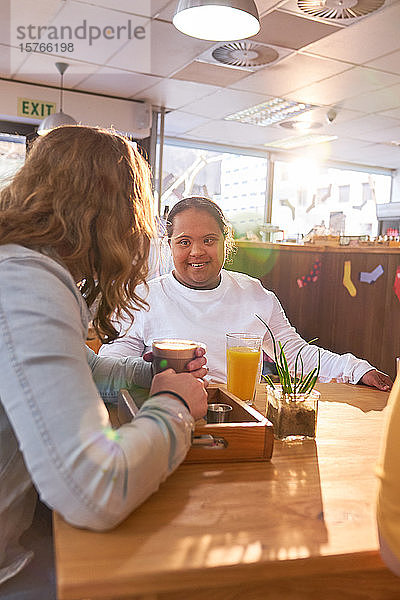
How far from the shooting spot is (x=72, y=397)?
791mm

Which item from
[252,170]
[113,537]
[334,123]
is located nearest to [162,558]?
[113,537]

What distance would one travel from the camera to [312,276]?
3574 mm

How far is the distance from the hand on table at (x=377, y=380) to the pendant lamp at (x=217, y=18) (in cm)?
178

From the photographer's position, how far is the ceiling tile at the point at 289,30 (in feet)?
12.8

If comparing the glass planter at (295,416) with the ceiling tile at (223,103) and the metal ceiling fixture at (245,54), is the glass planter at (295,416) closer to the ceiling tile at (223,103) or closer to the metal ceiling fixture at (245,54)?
the metal ceiling fixture at (245,54)

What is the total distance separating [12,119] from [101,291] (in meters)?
5.43

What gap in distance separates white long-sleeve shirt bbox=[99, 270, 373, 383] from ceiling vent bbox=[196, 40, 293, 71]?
2621mm

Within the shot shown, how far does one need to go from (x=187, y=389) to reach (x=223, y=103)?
5.54 metres

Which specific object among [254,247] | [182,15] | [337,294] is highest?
[182,15]

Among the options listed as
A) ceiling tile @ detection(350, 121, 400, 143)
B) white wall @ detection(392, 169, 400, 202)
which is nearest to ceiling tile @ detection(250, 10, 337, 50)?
ceiling tile @ detection(350, 121, 400, 143)

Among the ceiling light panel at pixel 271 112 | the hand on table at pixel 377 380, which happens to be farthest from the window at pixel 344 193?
the hand on table at pixel 377 380

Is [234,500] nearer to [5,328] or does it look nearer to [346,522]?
[346,522]

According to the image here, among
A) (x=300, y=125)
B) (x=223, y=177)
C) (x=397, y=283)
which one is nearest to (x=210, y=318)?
(x=397, y=283)

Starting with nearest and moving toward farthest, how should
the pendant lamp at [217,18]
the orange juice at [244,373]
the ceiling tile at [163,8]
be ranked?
the orange juice at [244,373] → the pendant lamp at [217,18] → the ceiling tile at [163,8]
